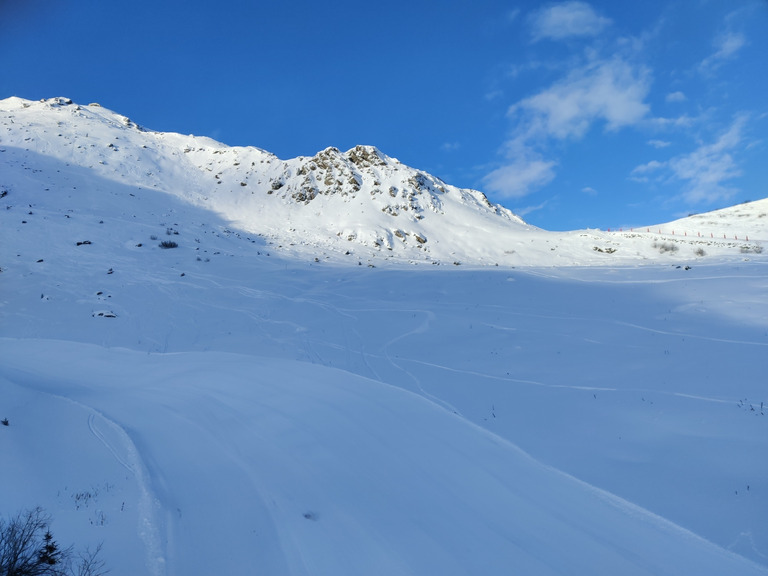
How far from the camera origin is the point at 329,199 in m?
47.5

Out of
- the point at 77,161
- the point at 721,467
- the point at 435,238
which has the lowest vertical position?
the point at 721,467

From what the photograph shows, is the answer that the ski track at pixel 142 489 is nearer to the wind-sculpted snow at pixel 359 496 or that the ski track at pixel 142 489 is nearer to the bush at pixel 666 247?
the wind-sculpted snow at pixel 359 496

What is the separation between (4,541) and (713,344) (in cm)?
1365

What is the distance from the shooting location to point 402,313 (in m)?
16.8

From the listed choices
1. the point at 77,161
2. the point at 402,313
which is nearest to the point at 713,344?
the point at 402,313

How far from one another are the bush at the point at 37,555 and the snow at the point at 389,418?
0.23m

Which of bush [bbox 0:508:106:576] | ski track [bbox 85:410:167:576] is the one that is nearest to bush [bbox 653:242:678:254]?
ski track [bbox 85:410:167:576]

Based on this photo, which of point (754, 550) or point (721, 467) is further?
point (721, 467)

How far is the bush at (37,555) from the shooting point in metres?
3.21

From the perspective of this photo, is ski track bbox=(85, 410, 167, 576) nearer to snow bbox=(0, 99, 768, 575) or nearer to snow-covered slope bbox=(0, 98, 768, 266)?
snow bbox=(0, 99, 768, 575)

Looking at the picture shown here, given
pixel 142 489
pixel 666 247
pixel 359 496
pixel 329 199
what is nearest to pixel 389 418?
pixel 359 496

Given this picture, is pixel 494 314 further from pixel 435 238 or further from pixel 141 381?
pixel 435 238

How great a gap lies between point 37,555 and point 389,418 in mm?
5211

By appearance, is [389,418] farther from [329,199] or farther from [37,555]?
[329,199]
